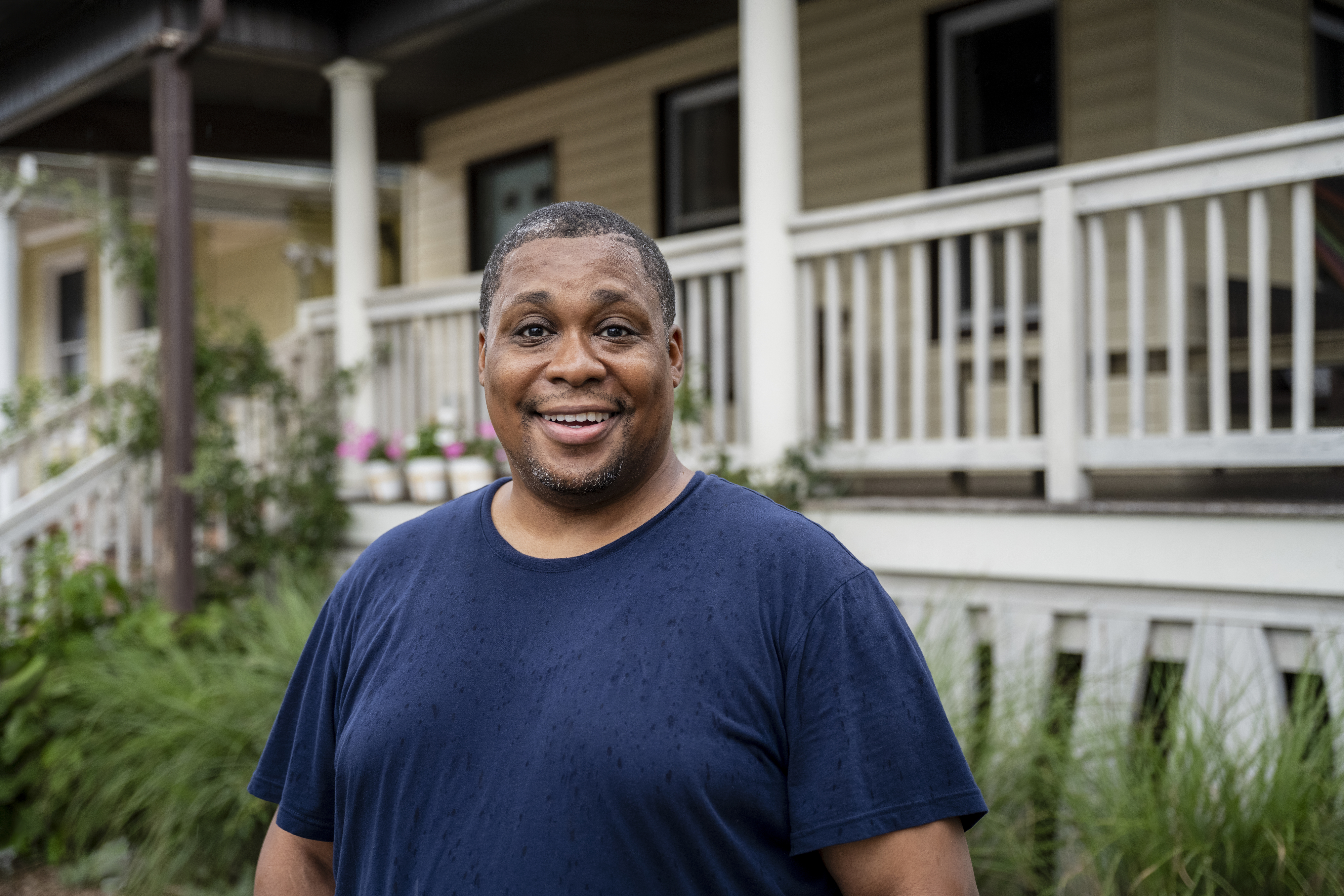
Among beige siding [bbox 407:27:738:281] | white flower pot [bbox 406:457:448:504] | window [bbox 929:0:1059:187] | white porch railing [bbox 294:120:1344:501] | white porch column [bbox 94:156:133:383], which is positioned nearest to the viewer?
white porch railing [bbox 294:120:1344:501]

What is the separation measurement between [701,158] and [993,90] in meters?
2.34

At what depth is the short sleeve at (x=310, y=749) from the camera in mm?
1628

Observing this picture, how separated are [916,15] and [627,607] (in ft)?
22.1

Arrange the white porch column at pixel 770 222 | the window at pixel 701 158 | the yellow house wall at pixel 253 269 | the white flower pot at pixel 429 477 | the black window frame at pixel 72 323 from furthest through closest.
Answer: the black window frame at pixel 72 323
the yellow house wall at pixel 253 269
the window at pixel 701 158
the white flower pot at pixel 429 477
the white porch column at pixel 770 222

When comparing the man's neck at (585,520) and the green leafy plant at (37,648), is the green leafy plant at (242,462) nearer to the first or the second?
the green leafy plant at (37,648)

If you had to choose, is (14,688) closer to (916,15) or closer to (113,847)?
(113,847)

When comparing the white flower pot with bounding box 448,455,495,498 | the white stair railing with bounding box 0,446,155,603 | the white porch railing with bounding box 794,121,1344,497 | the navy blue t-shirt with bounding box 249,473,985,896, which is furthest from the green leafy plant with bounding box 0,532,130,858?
the navy blue t-shirt with bounding box 249,473,985,896

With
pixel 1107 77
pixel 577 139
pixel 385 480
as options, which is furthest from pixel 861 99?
pixel 385 480

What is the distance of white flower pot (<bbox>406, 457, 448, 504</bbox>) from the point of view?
6.71 m

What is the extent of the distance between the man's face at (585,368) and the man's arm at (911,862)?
0.53 meters

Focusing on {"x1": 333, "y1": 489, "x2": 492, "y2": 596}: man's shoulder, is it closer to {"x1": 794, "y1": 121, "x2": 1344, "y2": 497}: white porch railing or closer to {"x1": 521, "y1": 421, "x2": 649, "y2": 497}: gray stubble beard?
{"x1": 521, "y1": 421, "x2": 649, "y2": 497}: gray stubble beard

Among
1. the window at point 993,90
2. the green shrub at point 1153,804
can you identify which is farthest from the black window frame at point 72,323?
the green shrub at point 1153,804

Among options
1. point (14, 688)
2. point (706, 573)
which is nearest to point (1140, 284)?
point (706, 573)

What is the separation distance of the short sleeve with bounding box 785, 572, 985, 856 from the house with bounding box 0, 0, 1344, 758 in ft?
7.90
